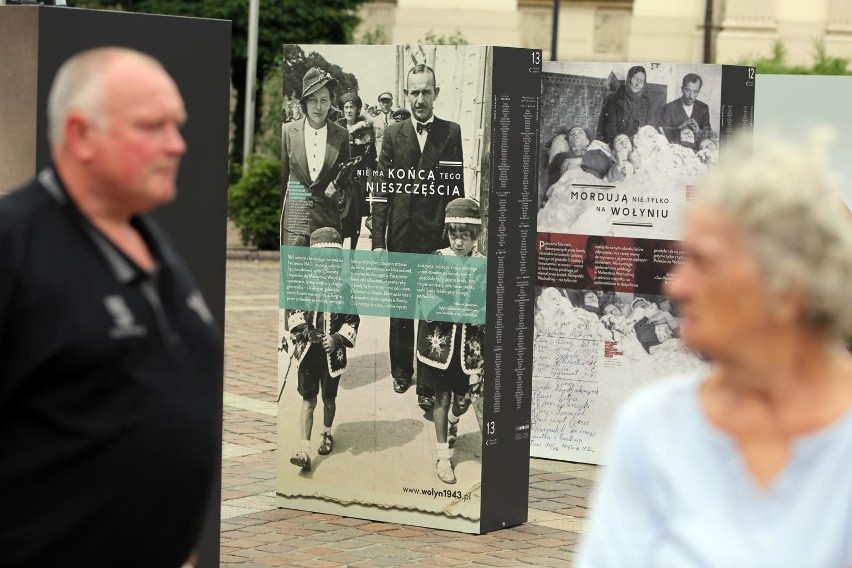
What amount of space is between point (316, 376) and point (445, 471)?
2.65 ft

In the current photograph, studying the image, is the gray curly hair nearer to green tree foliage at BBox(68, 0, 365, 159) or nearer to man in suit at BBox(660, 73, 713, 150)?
man in suit at BBox(660, 73, 713, 150)

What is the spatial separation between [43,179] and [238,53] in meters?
30.9

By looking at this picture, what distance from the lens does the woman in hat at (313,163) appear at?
7.64 m

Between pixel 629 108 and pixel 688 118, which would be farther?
pixel 629 108

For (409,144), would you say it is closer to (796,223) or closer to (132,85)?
(132,85)

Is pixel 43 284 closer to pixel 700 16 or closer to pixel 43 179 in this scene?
pixel 43 179

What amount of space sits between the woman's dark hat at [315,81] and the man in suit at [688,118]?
2267mm

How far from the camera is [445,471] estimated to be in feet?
24.3

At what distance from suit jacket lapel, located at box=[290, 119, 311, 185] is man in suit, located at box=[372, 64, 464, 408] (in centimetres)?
42

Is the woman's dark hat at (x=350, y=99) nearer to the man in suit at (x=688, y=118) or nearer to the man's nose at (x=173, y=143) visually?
the man in suit at (x=688, y=118)

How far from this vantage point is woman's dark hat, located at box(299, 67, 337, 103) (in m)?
7.64

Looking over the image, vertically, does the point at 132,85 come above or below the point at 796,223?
above

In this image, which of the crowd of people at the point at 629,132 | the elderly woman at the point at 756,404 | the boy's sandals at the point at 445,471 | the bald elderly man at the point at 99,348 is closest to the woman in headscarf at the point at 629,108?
the crowd of people at the point at 629,132

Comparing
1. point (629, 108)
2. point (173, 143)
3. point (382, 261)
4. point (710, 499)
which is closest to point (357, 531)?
point (382, 261)
